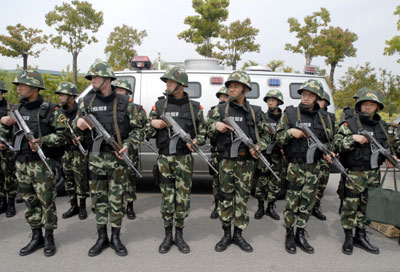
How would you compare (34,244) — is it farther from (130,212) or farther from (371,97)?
(371,97)

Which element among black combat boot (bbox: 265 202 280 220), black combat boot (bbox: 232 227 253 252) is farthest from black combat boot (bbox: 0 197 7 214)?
black combat boot (bbox: 265 202 280 220)

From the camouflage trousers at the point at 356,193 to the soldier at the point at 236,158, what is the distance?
1280mm

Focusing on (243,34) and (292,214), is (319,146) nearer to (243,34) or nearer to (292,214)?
(292,214)

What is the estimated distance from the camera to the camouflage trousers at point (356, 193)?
3400 mm

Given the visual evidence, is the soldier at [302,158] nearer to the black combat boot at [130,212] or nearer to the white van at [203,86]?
the white van at [203,86]

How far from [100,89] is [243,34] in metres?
16.2

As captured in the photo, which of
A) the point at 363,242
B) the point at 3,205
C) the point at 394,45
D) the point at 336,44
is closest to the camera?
the point at 363,242

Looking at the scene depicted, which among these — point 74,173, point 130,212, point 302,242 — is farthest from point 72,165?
point 302,242

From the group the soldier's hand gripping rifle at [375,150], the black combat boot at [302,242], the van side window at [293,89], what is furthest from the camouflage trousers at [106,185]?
the van side window at [293,89]

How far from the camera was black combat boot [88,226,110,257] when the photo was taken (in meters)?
3.20

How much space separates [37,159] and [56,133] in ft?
1.25

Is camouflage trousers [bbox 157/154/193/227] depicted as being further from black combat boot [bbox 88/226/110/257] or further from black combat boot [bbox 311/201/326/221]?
black combat boot [bbox 311/201/326/221]

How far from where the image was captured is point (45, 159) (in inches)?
124

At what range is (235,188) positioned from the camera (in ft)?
11.3
